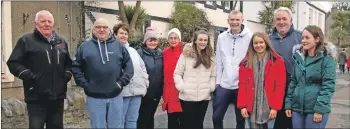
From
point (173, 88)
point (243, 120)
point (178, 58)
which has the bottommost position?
point (243, 120)

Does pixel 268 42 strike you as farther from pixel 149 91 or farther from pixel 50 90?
pixel 50 90

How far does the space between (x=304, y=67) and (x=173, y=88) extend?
1.72 metres

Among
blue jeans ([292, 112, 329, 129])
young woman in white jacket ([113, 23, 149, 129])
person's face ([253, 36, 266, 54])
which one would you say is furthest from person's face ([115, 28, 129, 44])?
blue jeans ([292, 112, 329, 129])

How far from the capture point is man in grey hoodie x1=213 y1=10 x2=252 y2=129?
4680mm

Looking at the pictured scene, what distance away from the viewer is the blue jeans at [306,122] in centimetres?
402

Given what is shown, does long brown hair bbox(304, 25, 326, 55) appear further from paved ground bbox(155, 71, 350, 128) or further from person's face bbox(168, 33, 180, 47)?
paved ground bbox(155, 71, 350, 128)

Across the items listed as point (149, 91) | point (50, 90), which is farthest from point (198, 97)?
point (50, 90)

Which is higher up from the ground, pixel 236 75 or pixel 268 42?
pixel 268 42

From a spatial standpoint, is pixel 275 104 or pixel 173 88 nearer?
pixel 275 104

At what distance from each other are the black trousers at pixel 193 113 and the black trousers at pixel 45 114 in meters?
1.47

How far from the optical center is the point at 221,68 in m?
4.79

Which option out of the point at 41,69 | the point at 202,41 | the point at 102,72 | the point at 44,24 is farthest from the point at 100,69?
the point at 202,41

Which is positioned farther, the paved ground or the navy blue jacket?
the paved ground

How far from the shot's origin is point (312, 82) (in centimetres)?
403
